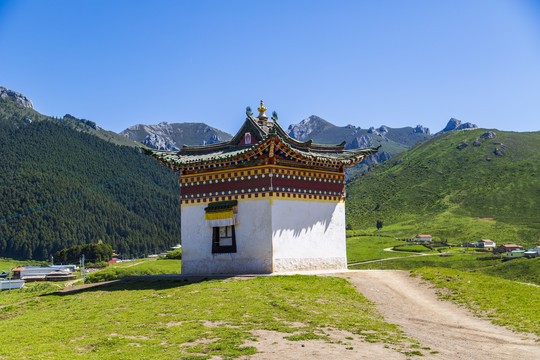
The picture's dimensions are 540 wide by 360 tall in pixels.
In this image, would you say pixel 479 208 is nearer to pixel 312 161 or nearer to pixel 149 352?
pixel 312 161

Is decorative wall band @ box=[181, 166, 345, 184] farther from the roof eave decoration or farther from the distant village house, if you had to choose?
the distant village house

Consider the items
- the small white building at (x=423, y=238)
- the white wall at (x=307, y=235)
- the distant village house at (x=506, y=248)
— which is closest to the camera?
the white wall at (x=307, y=235)

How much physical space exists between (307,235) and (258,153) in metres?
4.69

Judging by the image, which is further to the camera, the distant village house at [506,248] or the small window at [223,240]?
the distant village house at [506,248]

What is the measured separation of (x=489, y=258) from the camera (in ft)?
337

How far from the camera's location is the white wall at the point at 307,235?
75.8ft

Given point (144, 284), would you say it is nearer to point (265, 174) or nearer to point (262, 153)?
point (265, 174)

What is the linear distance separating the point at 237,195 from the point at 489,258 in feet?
303

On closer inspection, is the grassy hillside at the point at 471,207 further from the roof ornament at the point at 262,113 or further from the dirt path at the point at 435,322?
the dirt path at the point at 435,322

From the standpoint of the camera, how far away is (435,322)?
15.3m

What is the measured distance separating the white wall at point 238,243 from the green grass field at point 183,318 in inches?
103

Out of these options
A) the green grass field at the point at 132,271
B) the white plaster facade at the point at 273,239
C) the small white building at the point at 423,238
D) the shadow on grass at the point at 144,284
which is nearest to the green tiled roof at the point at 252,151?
the white plaster facade at the point at 273,239

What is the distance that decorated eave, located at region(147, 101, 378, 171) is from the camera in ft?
74.5

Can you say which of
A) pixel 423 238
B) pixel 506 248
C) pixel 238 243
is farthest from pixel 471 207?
pixel 238 243
